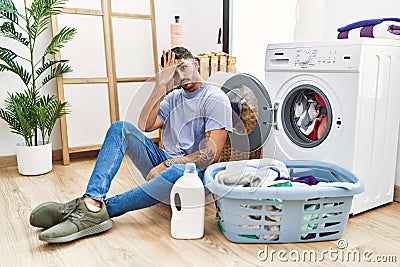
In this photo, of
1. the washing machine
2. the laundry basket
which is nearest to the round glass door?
the washing machine

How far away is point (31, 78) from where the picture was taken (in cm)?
279

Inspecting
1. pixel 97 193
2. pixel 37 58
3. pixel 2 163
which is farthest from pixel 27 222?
pixel 37 58

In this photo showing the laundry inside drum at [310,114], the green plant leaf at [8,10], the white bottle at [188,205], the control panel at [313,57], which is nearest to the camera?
the white bottle at [188,205]

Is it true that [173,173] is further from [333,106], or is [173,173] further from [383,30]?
[383,30]

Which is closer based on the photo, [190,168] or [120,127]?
[190,168]

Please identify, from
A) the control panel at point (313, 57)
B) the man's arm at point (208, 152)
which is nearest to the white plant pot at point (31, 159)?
the man's arm at point (208, 152)

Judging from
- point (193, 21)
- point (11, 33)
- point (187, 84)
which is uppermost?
point (193, 21)

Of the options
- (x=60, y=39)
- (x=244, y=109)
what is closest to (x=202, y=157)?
(x=244, y=109)

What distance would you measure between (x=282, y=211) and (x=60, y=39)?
1.93m

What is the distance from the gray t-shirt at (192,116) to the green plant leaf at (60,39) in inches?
48.3

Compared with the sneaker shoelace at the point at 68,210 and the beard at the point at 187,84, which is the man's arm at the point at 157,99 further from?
the sneaker shoelace at the point at 68,210

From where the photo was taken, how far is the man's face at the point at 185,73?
5.30 ft

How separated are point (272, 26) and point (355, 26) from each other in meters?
0.88

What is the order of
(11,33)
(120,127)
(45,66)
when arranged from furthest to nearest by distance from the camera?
1. (45,66)
2. (11,33)
3. (120,127)
